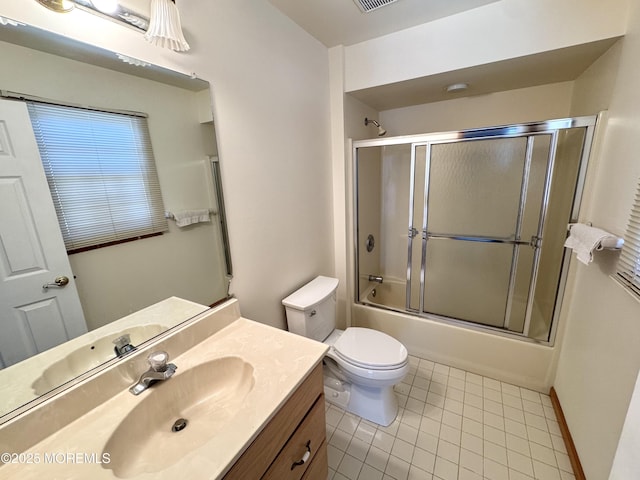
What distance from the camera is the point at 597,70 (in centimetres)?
151

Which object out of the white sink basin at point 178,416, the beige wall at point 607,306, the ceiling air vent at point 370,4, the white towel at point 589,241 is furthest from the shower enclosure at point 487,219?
the white sink basin at point 178,416

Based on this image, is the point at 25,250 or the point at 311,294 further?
the point at 311,294

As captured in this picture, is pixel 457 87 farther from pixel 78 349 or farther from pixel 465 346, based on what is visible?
pixel 78 349

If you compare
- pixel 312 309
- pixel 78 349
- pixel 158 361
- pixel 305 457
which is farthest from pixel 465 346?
pixel 78 349

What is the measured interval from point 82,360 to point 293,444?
0.73 m

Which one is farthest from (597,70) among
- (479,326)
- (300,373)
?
(300,373)

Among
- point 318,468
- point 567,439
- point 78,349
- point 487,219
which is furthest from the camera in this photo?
point 487,219

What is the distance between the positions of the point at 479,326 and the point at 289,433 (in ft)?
5.48

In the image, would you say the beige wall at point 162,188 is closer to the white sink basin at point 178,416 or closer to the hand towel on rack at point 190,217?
the hand towel on rack at point 190,217

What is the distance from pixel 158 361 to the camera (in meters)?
0.87

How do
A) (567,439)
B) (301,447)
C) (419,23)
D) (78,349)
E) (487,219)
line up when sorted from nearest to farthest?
(78,349) < (301,447) < (567,439) < (419,23) < (487,219)

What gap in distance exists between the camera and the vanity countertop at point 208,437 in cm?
61

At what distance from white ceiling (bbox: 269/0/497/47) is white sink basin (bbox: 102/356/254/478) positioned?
1804 millimetres

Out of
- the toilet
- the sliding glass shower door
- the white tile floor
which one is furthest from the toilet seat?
the sliding glass shower door
